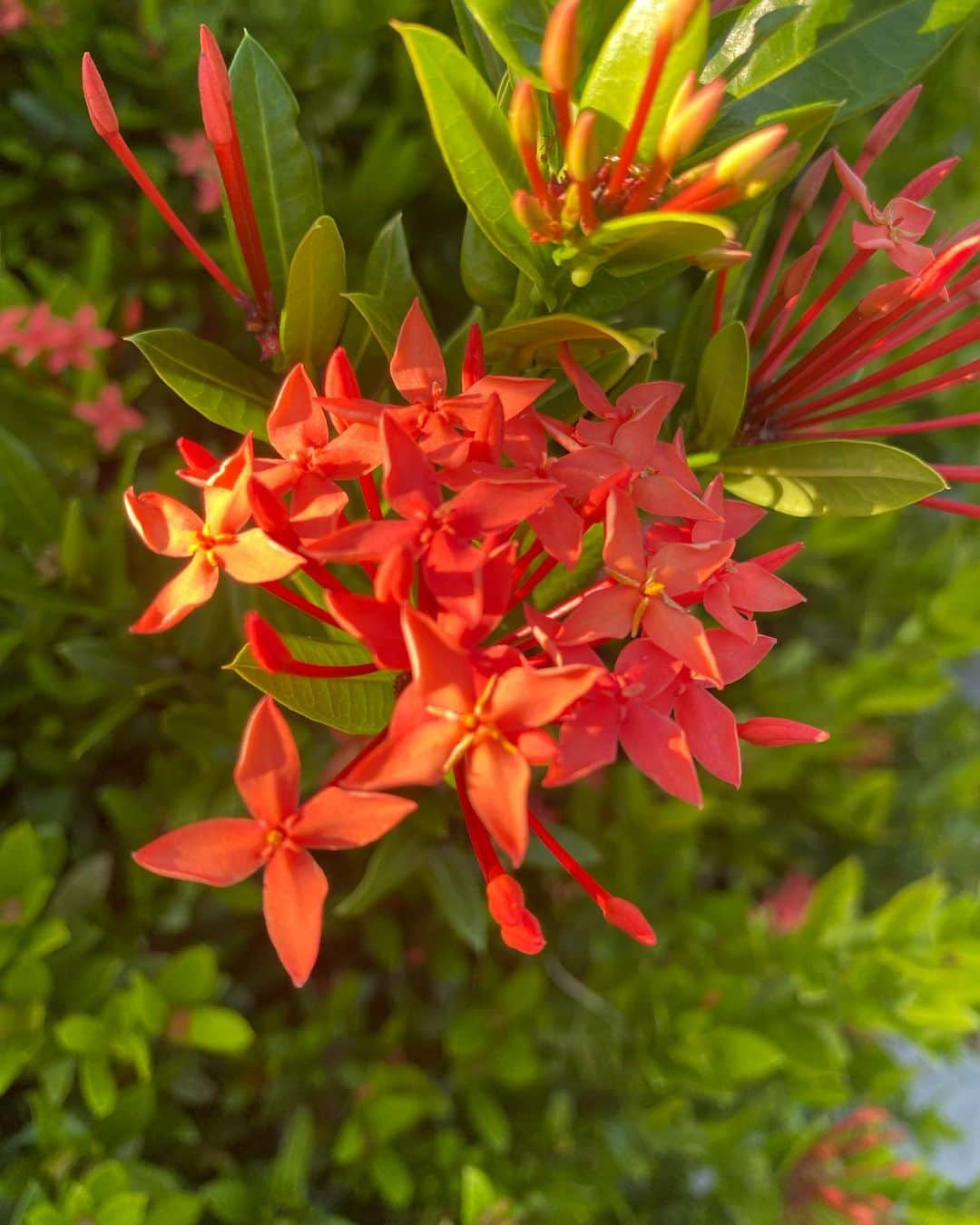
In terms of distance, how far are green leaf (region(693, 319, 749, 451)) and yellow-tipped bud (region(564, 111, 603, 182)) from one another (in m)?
0.16

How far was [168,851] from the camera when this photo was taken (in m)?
0.42

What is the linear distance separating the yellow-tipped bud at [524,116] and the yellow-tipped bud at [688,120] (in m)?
0.05

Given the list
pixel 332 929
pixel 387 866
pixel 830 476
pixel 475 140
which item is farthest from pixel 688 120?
pixel 332 929

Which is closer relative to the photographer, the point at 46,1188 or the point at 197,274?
the point at 46,1188

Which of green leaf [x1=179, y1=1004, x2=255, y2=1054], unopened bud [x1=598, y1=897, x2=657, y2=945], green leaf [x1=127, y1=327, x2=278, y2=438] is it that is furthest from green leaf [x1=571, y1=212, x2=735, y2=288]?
green leaf [x1=179, y1=1004, x2=255, y2=1054]

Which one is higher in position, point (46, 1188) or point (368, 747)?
point (368, 747)

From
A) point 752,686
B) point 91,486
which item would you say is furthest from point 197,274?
point 752,686

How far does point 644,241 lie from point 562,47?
10cm

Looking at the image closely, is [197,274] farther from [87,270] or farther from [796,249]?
[796,249]

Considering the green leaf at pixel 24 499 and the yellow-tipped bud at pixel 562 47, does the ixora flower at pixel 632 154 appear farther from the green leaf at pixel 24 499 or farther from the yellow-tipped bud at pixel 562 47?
the green leaf at pixel 24 499

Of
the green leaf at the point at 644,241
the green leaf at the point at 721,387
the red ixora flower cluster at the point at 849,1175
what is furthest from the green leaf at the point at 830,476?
the red ixora flower cluster at the point at 849,1175

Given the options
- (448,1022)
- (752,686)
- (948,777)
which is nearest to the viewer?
(448,1022)

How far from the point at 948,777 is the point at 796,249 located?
33.4 inches

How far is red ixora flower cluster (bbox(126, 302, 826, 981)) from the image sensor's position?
1.31 ft
